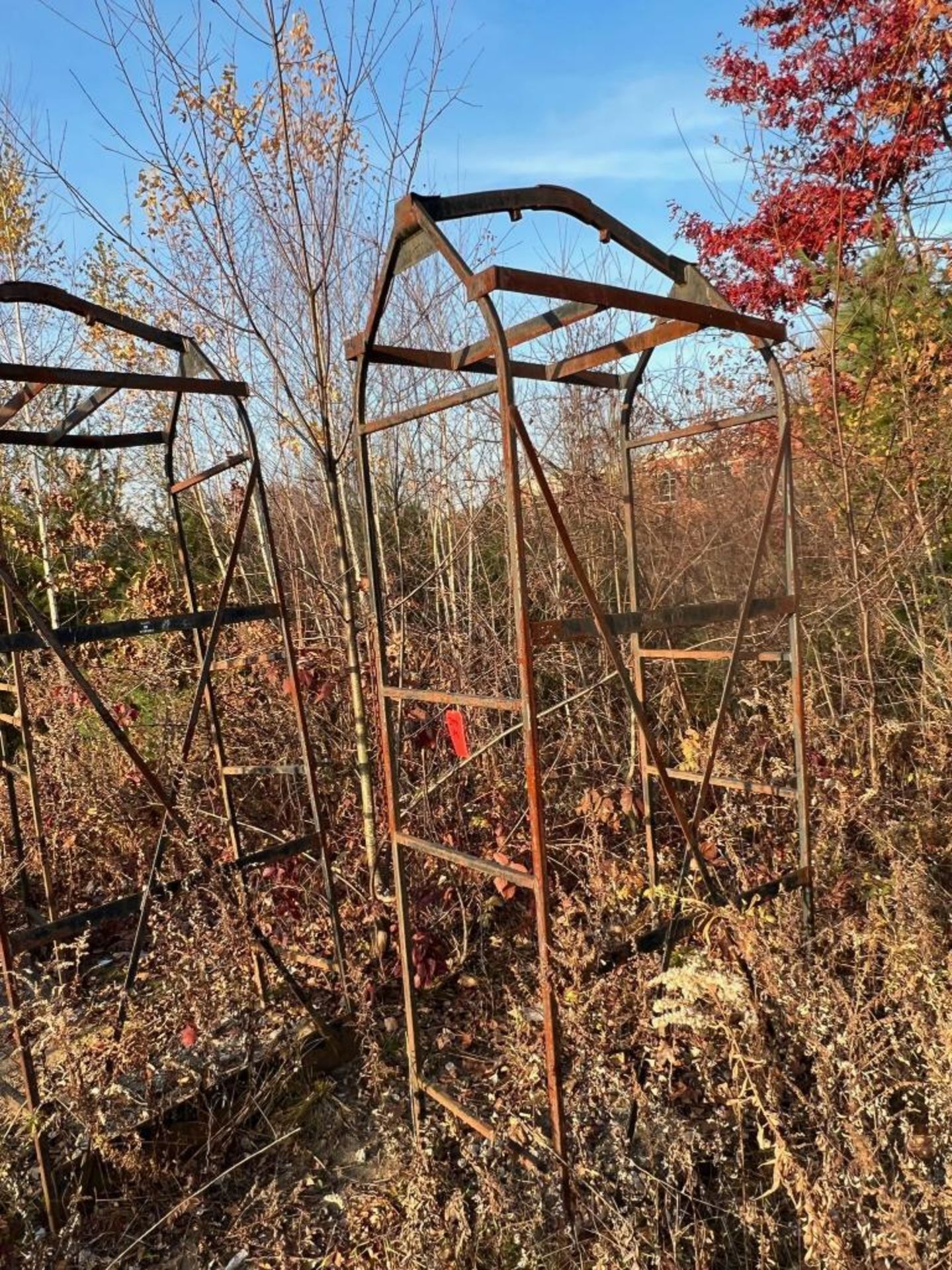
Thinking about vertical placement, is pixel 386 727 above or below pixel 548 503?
below

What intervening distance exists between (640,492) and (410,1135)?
3.94 meters

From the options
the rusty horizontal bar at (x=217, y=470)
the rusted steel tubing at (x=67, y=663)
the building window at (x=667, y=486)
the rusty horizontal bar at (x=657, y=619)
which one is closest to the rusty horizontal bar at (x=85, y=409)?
the rusty horizontal bar at (x=217, y=470)

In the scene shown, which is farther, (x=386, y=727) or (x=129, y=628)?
(x=129, y=628)

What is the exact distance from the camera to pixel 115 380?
8.54ft

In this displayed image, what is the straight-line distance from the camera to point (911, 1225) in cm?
177

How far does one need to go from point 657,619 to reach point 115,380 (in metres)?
1.91

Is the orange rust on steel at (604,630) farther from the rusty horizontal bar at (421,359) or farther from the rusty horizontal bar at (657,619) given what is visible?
the rusty horizontal bar at (421,359)

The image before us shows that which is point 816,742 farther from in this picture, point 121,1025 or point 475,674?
point 121,1025

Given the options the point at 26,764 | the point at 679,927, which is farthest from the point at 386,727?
the point at 26,764

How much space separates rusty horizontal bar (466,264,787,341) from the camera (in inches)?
71.2

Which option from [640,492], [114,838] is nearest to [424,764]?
[114,838]

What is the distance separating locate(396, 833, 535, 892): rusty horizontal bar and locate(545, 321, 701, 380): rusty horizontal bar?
166cm

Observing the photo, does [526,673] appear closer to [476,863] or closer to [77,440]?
[476,863]

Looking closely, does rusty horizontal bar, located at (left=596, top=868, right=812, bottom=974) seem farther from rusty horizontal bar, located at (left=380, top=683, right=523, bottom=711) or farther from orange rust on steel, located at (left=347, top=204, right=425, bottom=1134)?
rusty horizontal bar, located at (left=380, top=683, right=523, bottom=711)
